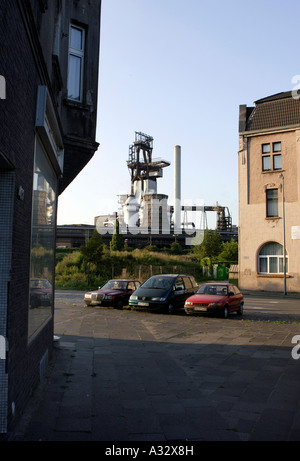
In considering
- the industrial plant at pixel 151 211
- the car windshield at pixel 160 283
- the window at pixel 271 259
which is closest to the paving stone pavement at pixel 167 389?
the car windshield at pixel 160 283

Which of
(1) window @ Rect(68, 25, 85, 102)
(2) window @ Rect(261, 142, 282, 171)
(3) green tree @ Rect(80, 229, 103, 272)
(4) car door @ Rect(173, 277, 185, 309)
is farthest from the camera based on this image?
(3) green tree @ Rect(80, 229, 103, 272)

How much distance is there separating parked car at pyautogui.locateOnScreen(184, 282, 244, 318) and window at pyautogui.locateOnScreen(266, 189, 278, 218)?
49.5 feet

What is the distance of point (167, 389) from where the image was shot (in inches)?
239

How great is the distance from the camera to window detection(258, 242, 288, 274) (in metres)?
29.8

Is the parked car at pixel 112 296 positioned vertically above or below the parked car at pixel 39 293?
below

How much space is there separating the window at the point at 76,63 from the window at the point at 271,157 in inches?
922

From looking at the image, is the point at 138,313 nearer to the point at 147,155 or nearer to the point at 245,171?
the point at 245,171

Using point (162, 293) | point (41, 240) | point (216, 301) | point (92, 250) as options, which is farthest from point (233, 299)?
point (92, 250)

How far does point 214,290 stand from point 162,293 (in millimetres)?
2153

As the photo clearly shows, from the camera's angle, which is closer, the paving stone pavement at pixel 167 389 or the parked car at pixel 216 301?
the paving stone pavement at pixel 167 389

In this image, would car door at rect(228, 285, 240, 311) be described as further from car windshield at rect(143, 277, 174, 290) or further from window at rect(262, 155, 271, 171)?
window at rect(262, 155, 271, 171)

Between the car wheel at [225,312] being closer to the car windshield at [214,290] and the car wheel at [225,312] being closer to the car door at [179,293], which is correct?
the car windshield at [214,290]

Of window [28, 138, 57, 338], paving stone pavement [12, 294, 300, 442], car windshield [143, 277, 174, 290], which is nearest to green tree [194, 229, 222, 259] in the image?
car windshield [143, 277, 174, 290]

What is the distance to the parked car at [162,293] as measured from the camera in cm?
1644
